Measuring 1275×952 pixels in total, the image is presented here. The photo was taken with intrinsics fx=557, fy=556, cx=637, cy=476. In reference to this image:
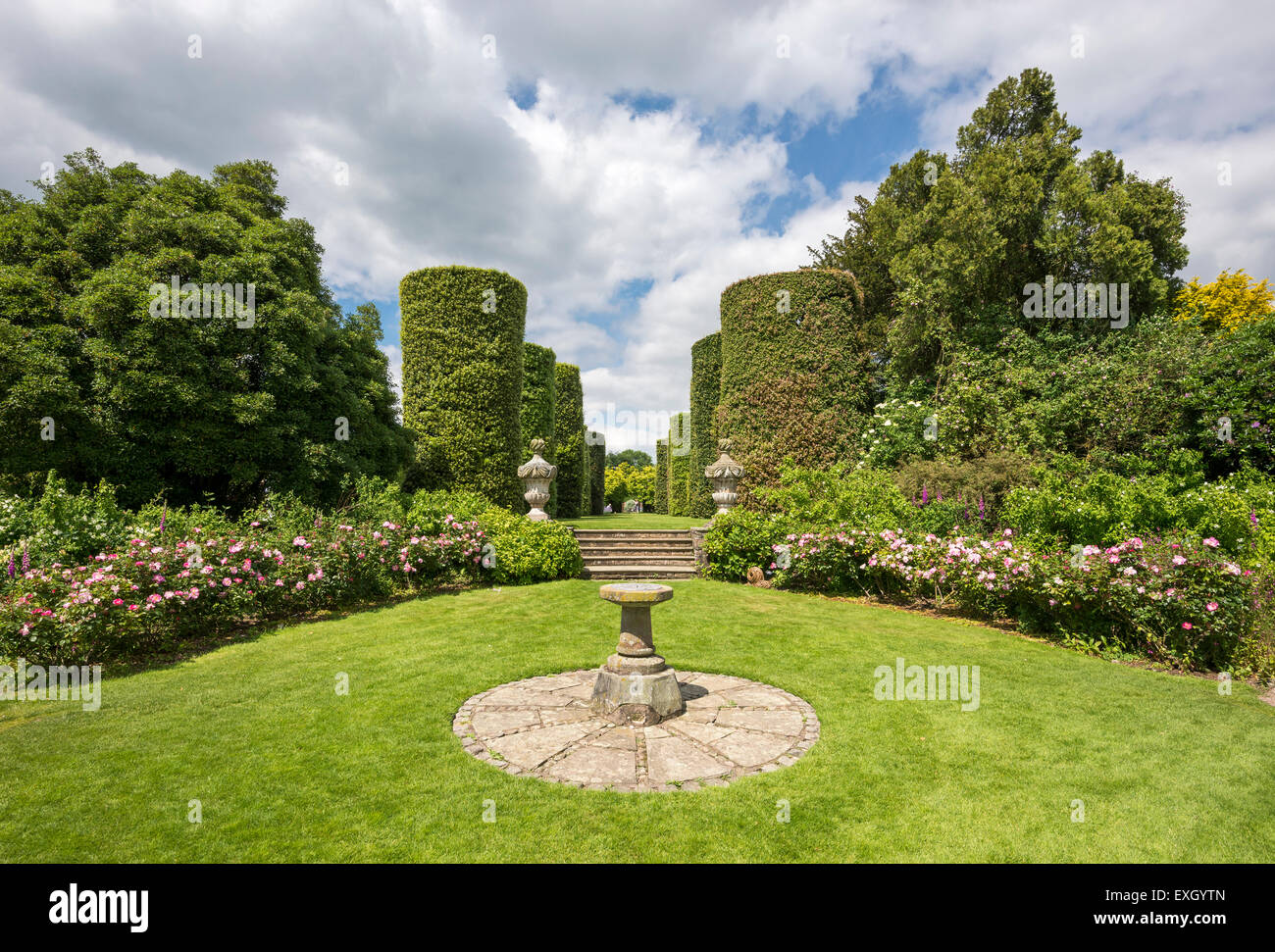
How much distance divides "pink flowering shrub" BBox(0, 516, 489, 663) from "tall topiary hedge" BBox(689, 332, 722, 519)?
1090cm

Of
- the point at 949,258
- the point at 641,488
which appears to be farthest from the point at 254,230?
the point at 641,488

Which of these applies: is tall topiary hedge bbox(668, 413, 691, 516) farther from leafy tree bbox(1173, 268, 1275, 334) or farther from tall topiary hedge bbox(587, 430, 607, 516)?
leafy tree bbox(1173, 268, 1275, 334)

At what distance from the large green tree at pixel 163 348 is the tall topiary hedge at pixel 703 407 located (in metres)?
11.6

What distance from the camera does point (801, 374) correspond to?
561 inches

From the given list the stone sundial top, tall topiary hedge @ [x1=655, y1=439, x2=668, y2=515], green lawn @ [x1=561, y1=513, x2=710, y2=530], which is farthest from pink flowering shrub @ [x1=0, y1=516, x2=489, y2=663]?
tall topiary hedge @ [x1=655, y1=439, x2=668, y2=515]

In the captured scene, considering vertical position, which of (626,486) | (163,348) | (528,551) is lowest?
(528,551)

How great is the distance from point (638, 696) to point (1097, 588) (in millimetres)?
6052

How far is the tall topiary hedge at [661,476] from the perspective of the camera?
28.1 metres

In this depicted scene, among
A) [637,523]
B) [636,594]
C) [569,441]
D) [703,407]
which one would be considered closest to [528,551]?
[636,594]

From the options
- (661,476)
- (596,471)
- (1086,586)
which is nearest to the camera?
(1086,586)

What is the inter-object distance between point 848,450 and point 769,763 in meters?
11.2

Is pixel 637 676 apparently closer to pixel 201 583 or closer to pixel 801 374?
pixel 201 583

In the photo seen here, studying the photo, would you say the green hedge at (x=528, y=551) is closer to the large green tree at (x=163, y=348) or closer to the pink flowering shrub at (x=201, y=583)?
the pink flowering shrub at (x=201, y=583)
